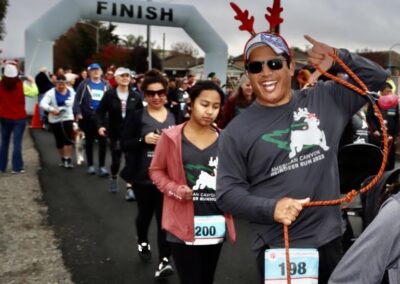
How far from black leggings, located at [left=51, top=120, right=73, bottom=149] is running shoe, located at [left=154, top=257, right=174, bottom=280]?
5196mm

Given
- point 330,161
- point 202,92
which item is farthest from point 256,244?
point 202,92

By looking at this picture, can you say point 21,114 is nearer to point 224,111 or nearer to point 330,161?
point 224,111

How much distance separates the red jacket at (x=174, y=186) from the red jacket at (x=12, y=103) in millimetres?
5535

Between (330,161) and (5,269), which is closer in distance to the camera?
(330,161)

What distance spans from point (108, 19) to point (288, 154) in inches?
563

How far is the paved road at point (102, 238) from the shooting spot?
14.0ft

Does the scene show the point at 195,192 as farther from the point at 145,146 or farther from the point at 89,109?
the point at 89,109

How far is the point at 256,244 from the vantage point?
224 centimetres

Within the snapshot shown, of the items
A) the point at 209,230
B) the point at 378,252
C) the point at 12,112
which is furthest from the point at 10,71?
the point at 378,252

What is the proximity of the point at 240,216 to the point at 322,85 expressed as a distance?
2.41 ft

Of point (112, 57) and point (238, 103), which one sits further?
point (112, 57)

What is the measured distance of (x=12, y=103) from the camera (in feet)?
26.7

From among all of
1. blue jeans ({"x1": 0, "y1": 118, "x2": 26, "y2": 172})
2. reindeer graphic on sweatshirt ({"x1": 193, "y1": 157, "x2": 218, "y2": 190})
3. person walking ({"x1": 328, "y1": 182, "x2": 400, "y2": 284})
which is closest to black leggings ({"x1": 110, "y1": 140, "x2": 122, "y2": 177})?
blue jeans ({"x1": 0, "y1": 118, "x2": 26, "y2": 172})

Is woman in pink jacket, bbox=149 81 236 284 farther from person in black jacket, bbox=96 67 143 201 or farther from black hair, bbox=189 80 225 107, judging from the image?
person in black jacket, bbox=96 67 143 201
